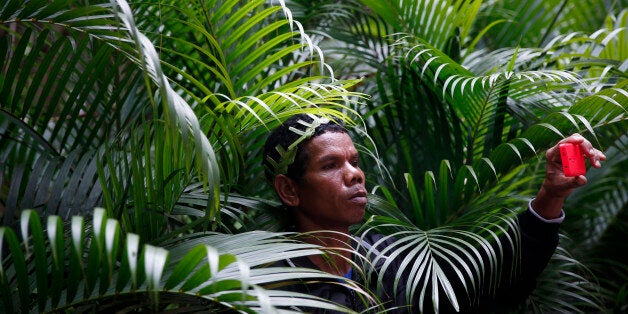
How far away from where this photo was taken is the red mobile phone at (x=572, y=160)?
1.84 m

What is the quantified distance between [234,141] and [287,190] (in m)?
0.28

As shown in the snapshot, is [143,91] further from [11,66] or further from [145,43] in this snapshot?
[145,43]

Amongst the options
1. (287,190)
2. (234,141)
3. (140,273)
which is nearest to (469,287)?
(287,190)

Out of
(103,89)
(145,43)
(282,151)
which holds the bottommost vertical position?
(282,151)

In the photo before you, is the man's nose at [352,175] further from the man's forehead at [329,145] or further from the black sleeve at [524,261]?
the black sleeve at [524,261]

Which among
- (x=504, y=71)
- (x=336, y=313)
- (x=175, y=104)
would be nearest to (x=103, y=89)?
(x=175, y=104)

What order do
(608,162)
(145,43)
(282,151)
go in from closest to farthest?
(145,43) → (282,151) → (608,162)

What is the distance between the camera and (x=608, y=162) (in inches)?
125

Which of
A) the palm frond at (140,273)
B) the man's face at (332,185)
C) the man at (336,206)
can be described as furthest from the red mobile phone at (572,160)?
the palm frond at (140,273)

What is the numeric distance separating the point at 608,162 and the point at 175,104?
6.96 ft

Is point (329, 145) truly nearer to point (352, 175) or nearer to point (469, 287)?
point (352, 175)

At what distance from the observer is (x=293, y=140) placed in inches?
84.0

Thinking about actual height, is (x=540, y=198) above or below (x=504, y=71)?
below

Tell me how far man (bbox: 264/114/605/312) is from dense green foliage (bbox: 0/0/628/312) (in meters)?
0.07
